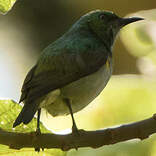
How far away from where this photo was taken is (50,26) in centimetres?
784

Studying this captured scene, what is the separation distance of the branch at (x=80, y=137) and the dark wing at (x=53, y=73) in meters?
0.19

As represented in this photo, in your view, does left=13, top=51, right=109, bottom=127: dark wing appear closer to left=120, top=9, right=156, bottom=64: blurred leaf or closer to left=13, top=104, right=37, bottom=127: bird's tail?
left=13, top=104, right=37, bottom=127: bird's tail

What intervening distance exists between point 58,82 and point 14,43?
4.18 meters

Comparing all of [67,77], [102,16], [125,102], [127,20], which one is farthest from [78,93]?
[102,16]

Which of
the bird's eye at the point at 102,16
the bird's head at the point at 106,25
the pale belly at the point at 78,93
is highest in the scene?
the bird's eye at the point at 102,16

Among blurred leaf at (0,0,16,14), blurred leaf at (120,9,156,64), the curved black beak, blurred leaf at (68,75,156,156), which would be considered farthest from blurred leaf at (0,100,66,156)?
the curved black beak

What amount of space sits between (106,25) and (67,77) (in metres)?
1.04

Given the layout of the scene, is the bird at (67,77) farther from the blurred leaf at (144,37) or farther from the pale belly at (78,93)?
the blurred leaf at (144,37)

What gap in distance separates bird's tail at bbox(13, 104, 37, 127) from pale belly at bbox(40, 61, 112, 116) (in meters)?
0.30

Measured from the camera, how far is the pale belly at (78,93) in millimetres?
3348

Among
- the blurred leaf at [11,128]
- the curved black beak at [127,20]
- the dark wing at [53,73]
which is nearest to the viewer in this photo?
the blurred leaf at [11,128]

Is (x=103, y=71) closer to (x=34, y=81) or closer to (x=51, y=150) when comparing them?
(x=34, y=81)

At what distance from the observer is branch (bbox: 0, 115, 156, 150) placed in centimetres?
271

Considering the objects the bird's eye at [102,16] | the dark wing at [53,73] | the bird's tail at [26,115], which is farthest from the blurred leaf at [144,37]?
the bird's tail at [26,115]
